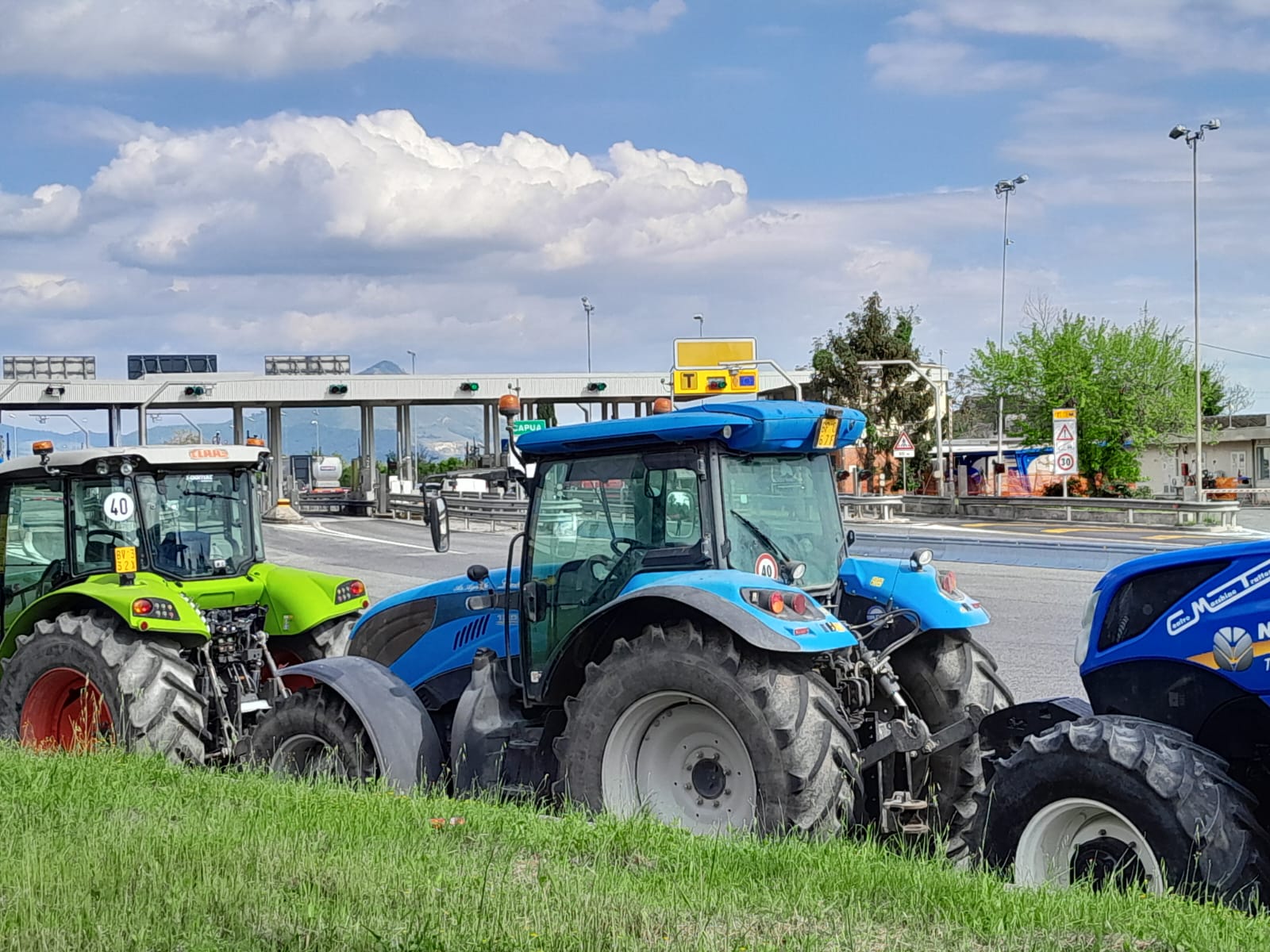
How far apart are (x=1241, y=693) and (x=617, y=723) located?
260cm

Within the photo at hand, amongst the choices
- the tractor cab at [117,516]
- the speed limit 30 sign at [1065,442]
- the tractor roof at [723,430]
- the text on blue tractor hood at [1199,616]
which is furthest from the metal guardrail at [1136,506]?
the text on blue tractor hood at [1199,616]

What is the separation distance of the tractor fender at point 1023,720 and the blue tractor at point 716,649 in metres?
0.27

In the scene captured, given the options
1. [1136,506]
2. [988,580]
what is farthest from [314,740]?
[1136,506]

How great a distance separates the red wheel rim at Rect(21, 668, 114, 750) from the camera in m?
8.71

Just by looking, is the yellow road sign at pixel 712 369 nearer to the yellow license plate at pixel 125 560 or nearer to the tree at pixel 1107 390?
the tree at pixel 1107 390

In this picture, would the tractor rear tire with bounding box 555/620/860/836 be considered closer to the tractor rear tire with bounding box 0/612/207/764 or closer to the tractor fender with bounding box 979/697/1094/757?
the tractor fender with bounding box 979/697/1094/757

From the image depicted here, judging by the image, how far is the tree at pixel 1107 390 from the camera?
52938 millimetres

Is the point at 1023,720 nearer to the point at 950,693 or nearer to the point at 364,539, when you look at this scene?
the point at 950,693

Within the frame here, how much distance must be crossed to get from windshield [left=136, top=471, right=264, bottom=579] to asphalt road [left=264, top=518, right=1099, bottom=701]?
21.0ft

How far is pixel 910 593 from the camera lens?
709 cm

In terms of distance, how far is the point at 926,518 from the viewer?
1890 inches

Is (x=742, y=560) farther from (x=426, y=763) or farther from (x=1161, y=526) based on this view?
(x=1161, y=526)

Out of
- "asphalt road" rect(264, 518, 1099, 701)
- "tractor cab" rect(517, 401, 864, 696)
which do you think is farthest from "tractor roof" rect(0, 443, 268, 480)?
"asphalt road" rect(264, 518, 1099, 701)

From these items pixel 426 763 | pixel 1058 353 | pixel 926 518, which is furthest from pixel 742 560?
pixel 1058 353
